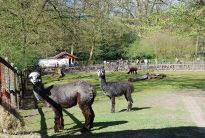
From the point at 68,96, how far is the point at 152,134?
2.59 meters

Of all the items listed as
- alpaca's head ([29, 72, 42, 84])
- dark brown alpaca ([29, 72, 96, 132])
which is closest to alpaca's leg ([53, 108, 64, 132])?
dark brown alpaca ([29, 72, 96, 132])

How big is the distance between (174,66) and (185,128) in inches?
2042

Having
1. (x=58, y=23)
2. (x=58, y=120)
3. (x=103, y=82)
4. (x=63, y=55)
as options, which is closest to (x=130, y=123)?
(x=58, y=120)

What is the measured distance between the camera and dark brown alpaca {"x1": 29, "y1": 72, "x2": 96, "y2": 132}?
532 inches

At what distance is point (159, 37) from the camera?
7694cm

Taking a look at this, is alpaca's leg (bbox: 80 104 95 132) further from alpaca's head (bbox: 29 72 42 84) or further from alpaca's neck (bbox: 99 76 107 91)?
alpaca's neck (bbox: 99 76 107 91)

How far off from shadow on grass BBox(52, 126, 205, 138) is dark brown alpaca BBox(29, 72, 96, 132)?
0.52 m

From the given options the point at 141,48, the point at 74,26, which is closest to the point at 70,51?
the point at 141,48

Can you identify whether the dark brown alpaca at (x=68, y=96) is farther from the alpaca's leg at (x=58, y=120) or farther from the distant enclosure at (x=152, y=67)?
the distant enclosure at (x=152, y=67)

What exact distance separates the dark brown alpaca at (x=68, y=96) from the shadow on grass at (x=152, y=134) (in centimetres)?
52

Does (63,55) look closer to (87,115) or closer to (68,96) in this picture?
(68,96)

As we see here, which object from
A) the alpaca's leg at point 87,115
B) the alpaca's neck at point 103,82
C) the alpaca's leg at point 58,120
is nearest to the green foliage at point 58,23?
the alpaca's neck at point 103,82

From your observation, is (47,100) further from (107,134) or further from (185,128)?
(185,128)

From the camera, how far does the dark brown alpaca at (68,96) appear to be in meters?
13.5
